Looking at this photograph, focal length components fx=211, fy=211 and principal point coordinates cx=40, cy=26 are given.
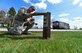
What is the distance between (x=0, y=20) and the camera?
852 inches

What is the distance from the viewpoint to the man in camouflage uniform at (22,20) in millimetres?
12349

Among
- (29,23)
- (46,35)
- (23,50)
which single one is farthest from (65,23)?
(23,50)

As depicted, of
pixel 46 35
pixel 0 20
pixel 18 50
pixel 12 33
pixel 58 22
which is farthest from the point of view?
pixel 58 22

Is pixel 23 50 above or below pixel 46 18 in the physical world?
below

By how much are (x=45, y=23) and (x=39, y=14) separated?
2.31ft

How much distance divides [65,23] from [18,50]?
36.5 meters

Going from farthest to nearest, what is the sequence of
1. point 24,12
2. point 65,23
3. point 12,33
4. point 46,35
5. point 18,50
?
point 65,23 → point 12,33 → point 24,12 → point 46,35 → point 18,50

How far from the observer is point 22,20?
43.4 feet

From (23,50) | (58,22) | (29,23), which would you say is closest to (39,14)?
(29,23)

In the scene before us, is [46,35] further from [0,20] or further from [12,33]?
[0,20]

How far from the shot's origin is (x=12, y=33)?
44.2 feet

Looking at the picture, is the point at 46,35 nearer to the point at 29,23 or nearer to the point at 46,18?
the point at 46,18

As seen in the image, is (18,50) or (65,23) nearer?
(18,50)

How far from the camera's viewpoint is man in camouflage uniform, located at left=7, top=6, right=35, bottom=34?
40.5 ft
